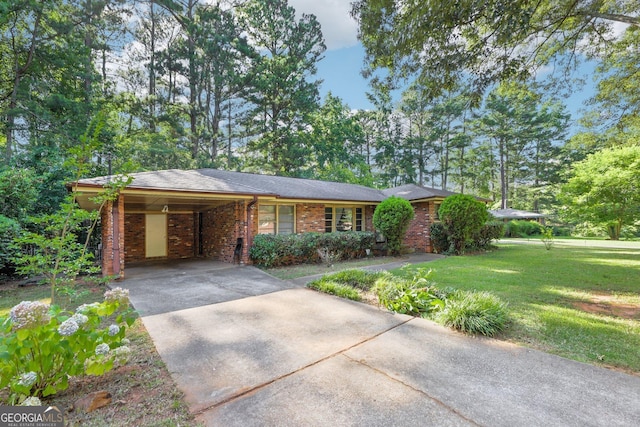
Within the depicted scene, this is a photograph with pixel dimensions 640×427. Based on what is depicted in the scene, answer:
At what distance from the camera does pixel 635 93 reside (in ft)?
24.6

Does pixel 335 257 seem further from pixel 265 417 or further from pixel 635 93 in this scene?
pixel 635 93

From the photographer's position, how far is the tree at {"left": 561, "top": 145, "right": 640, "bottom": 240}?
1805cm

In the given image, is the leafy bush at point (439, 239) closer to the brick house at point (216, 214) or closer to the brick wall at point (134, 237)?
the brick house at point (216, 214)

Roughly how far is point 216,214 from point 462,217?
32.9ft

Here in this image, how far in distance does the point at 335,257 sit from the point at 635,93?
31.8 ft

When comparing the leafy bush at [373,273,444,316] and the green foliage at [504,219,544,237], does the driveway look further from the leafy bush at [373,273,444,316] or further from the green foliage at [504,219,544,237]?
the green foliage at [504,219,544,237]

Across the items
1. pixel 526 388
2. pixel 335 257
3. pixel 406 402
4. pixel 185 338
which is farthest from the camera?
pixel 335 257

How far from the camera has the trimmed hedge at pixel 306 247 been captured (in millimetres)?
8961

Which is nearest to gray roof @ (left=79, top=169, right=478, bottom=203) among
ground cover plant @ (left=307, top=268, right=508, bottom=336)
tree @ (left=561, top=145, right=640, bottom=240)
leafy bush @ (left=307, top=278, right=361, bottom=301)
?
leafy bush @ (left=307, top=278, right=361, bottom=301)

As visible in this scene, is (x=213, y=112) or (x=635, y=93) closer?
(x=635, y=93)

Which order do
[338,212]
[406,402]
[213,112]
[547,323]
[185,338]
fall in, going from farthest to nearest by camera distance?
[213,112], [338,212], [547,323], [185,338], [406,402]

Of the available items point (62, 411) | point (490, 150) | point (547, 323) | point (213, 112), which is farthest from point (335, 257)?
point (490, 150)

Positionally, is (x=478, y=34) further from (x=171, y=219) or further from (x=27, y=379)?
(x=171, y=219)

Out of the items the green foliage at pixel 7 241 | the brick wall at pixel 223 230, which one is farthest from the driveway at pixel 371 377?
the green foliage at pixel 7 241
